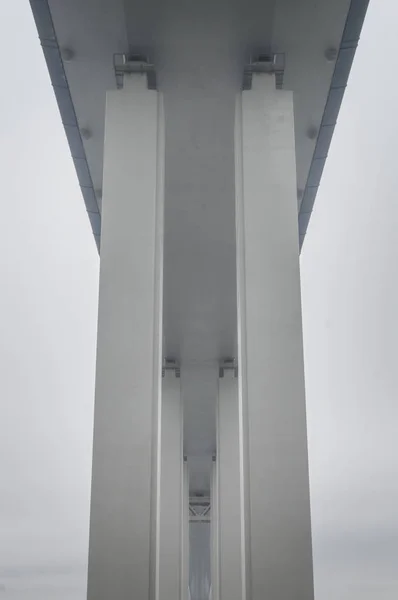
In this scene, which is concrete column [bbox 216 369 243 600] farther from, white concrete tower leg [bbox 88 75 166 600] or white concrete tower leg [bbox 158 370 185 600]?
white concrete tower leg [bbox 88 75 166 600]

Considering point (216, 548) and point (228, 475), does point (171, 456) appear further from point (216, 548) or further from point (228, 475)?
point (216, 548)

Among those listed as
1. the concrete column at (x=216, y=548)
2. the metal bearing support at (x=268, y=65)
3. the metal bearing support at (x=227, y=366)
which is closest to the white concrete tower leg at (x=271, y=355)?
the metal bearing support at (x=268, y=65)

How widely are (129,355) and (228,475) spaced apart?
15.6 m

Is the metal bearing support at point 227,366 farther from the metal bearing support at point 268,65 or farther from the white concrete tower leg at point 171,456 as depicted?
the metal bearing support at point 268,65

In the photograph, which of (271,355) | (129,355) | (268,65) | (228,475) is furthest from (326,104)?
(228,475)

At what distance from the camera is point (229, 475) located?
2631 cm

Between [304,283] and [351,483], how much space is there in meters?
6.16

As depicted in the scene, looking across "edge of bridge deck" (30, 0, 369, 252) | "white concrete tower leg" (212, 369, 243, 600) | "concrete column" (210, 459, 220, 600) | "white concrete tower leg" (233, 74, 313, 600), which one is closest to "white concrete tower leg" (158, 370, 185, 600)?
"white concrete tower leg" (212, 369, 243, 600)

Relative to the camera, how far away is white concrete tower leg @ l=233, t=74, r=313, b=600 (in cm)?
1082

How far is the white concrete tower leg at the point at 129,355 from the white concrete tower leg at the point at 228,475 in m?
14.6

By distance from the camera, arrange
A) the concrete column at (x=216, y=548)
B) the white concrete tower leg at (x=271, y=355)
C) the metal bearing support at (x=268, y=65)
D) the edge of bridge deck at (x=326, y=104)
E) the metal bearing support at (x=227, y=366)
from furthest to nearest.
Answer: the concrete column at (x=216, y=548) → the metal bearing support at (x=227, y=366) → the metal bearing support at (x=268, y=65) → the edge of bridge deck at (x=326, y=104) → the white concrete tower leg at (x=271, y=355)

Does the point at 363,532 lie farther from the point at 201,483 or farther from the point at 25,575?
the point at 201,483

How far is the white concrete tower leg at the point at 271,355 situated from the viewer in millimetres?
10820

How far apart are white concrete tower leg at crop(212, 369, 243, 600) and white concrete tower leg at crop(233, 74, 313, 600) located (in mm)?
14391
